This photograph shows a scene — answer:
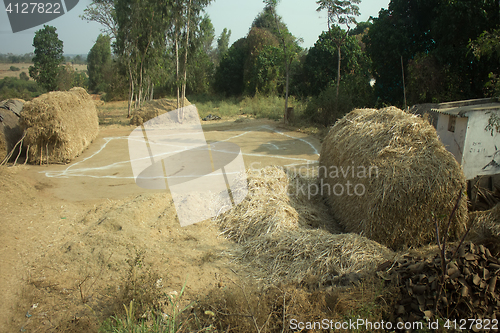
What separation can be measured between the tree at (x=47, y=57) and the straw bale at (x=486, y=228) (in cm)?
3045

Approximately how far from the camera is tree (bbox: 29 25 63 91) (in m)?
26.9

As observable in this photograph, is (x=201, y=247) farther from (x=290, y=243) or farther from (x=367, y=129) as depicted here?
(x=367, y=129)

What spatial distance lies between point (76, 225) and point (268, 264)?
11.1ft

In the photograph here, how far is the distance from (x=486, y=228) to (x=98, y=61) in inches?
1677

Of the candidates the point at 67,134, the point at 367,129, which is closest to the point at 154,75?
the point at 67,134

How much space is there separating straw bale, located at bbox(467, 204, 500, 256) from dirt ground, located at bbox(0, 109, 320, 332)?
10.3 feet

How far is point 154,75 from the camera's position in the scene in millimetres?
19531

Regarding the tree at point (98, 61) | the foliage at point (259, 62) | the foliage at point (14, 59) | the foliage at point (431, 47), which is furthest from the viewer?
the foliage at point (14, 59)

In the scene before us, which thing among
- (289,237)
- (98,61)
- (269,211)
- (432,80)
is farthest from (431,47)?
(98,61)

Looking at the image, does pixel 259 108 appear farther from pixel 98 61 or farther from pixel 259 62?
pixel 98 61

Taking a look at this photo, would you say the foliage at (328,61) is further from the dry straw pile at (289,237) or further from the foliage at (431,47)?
the dry straw pile at (289,237)

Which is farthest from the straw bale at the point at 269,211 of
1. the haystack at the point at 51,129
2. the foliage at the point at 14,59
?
the foliage at the point at 14,59

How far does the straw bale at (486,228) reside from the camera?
4.08m

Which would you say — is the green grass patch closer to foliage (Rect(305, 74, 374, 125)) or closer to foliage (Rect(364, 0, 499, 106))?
foliage (Rect(305, 74, 374, 125))
